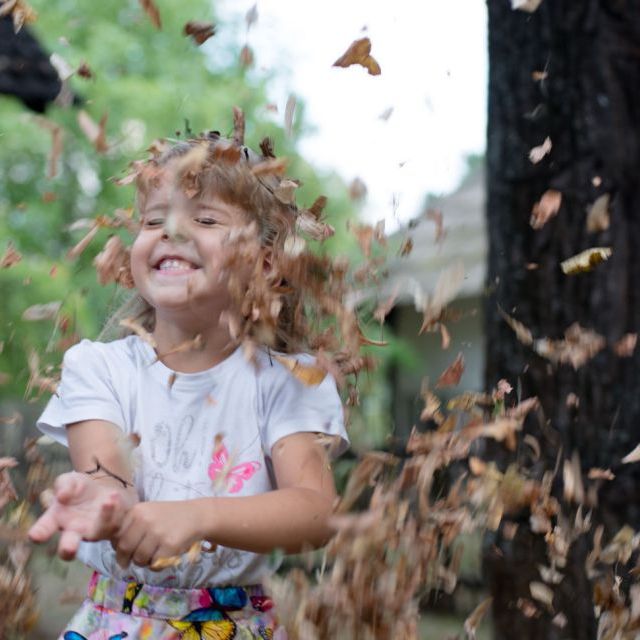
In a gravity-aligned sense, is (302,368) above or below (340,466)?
above

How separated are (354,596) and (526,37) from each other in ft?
7.59

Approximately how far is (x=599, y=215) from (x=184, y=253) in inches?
72.3

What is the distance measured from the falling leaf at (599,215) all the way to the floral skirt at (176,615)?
6.36ft

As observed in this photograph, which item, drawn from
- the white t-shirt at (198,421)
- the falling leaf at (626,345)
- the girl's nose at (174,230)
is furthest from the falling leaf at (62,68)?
the falling leaf at (626,345)

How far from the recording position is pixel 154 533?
1922 mm

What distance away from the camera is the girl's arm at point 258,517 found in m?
1.92

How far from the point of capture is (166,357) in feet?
8.25

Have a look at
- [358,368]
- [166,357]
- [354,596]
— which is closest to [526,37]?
[358,368]

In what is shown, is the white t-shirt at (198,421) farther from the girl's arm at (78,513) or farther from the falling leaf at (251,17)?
the falling leaf at (251,17)

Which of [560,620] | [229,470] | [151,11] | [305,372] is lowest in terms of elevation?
[560,620]

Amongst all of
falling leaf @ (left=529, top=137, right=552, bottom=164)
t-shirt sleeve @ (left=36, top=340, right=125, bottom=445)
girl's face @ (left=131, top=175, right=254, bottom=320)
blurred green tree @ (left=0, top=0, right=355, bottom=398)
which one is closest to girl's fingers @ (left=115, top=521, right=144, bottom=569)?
t-shirt sleeve @ (left=36, top=340, right=125, bottom=445)

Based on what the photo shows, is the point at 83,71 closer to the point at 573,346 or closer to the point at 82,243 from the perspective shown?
the point at 82,243

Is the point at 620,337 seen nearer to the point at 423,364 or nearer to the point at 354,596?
the point at 354,596

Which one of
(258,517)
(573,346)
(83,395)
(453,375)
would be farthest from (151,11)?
(573,346)
